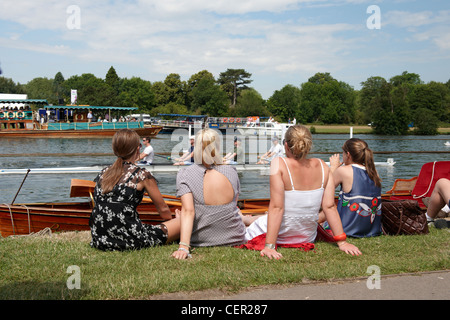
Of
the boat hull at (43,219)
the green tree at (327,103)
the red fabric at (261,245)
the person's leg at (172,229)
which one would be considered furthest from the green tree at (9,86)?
the red fabric at (261,245)

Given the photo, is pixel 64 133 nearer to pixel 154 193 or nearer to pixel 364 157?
pixel 154 193

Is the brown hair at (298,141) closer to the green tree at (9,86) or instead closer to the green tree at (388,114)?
the green tree at (388,114)

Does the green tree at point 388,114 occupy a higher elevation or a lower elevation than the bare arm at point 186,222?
higher

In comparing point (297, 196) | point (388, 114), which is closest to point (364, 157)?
point (297, 196)

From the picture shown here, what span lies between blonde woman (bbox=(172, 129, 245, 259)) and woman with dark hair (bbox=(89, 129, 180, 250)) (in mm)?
425

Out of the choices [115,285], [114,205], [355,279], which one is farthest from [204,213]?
[355,279]

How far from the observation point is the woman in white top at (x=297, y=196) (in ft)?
16.9

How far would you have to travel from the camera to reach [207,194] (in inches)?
212

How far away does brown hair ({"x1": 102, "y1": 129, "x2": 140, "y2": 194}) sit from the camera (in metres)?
5.22

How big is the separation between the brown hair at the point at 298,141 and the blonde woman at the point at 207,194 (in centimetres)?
78

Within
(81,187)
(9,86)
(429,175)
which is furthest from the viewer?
(9,86)

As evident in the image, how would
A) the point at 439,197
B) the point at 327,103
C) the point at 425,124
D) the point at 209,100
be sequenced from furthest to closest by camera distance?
the point at 327,103, the point at 209,100, the point at 425,124, the point at 439,197

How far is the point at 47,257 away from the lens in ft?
17.5

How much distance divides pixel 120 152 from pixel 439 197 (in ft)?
16.5
